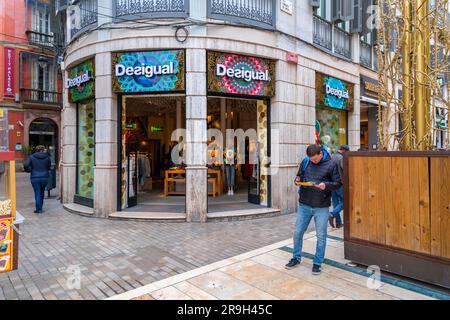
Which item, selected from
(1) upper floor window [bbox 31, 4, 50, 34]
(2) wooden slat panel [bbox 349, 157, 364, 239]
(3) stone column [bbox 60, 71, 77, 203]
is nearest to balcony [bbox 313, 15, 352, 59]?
(2) wooden slat panel [bbox 349, 157, 364, 239]

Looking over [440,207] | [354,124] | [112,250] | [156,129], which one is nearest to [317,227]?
[440,207]

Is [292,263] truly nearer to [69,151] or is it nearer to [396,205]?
[396,205]

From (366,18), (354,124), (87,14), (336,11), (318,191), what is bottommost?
(318,191)

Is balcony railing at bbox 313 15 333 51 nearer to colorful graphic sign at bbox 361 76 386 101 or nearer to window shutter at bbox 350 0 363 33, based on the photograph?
window shutter at bbox 350 0 363 33

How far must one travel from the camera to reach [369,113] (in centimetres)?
1500

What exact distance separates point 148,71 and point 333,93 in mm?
6774

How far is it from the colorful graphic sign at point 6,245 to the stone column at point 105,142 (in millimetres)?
4218

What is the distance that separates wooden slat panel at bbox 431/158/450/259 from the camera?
3.60 metres

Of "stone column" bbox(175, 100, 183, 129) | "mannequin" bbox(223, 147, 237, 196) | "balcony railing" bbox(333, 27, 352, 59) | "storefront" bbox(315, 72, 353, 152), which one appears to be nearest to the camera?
"storefront" bbox(315, 72, 353, 152)

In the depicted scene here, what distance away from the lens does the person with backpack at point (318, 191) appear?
14.0ft

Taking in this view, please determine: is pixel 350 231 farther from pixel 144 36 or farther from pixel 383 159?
pixel 144 36

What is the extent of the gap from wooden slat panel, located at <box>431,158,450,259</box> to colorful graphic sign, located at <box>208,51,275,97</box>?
5.42 metres

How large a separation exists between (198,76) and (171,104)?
20.7 feet
